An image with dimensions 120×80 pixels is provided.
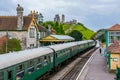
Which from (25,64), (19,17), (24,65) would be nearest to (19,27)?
(19,17)

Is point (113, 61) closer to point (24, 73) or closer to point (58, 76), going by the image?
point (58, 76)

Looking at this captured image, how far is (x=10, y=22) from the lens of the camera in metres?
61.3

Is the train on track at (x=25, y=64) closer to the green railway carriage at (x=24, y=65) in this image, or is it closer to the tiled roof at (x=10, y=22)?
the green railway carriage at (x=24, y=65)

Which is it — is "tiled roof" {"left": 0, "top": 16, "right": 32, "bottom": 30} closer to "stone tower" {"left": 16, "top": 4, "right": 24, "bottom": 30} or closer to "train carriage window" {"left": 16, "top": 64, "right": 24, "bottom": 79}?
"stone tower" {"left": 16, "top": 4, "right": 24, "bottom": 30}

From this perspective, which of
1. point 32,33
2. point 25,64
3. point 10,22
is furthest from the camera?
point 32,33

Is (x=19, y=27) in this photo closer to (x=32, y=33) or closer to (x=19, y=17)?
(x=19, y=17)

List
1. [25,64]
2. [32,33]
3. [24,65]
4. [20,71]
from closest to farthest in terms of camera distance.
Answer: [20,71] → [24,65] → [25,64] → [32,33]

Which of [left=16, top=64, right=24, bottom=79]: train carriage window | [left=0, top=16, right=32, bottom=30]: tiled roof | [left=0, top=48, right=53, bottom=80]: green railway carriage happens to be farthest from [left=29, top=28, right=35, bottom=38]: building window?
[left=16, top=64, right=24, bottom=79]: train carriage window

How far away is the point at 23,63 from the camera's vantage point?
21.4m

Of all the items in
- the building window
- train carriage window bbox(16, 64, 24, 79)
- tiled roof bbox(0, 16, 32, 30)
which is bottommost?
train carriage window bbox(16, 64, 24, 79)

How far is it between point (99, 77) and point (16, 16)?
3208 centimetres

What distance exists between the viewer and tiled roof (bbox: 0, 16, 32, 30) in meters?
60.4

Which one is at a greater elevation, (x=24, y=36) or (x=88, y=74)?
(x=24, y=36)

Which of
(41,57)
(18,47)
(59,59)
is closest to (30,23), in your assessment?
(18,47)
